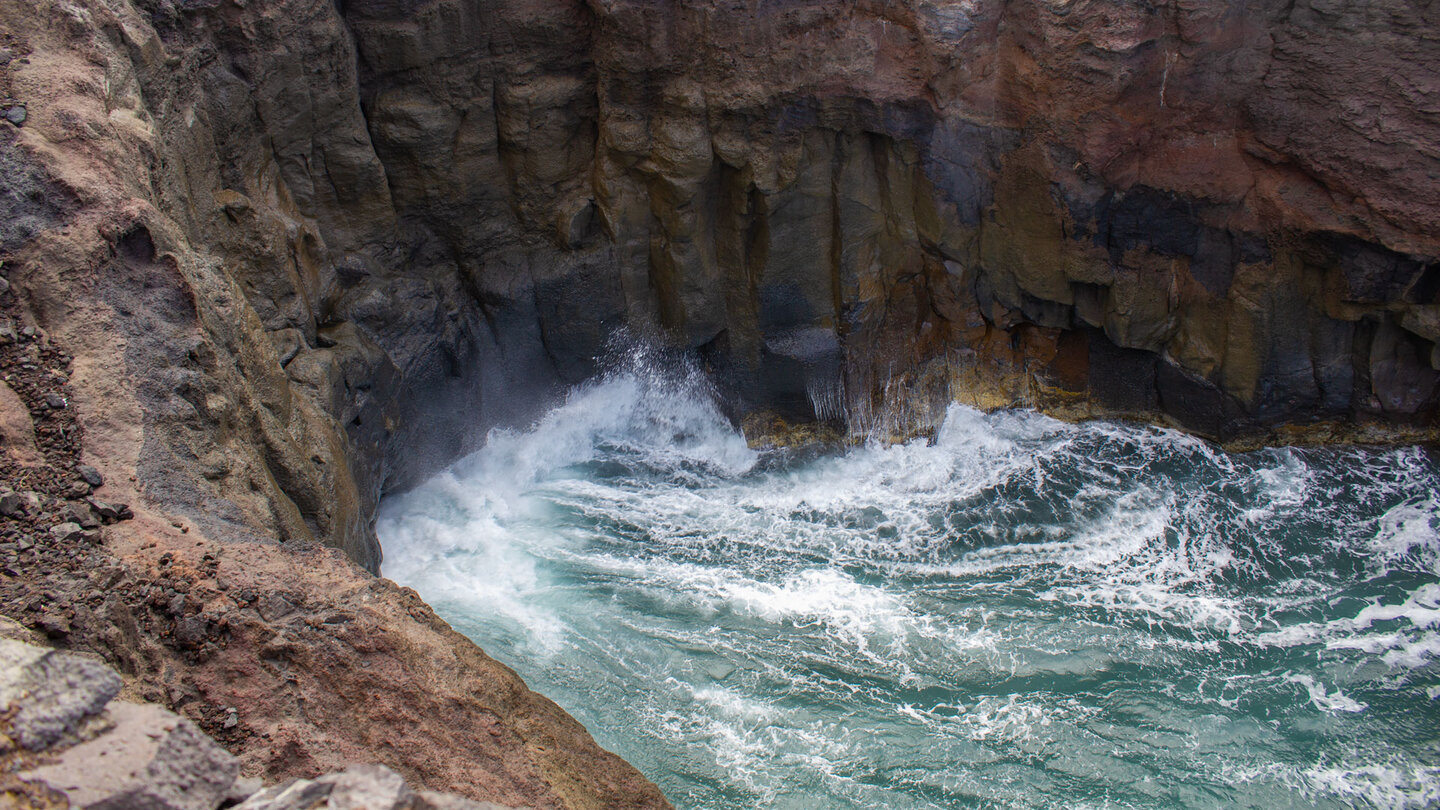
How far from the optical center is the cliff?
7695 mm

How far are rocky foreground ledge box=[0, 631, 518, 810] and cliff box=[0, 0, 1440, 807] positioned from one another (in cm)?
279

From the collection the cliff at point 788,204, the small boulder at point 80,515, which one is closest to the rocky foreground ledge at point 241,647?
the small boulder at point 80,515

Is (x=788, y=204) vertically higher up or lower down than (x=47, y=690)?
higher up

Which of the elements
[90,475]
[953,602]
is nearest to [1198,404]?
[953,602]

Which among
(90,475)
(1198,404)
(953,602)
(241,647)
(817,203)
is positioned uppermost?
(817,203)

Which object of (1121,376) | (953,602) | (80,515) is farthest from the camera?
(1121,376)

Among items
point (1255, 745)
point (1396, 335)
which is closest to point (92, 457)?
point (1255, 745)

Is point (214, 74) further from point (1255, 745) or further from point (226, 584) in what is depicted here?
point (1255, 745)

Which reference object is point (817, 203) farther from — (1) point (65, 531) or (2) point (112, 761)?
(2) point (112, 761)

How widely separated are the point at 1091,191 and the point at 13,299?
344 inches

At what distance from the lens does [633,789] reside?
15.0 ft

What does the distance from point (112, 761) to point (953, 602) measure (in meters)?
6.71

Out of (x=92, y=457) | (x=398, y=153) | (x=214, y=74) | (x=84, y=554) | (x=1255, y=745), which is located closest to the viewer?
(x=84, y=554)

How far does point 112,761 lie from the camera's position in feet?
9.17
